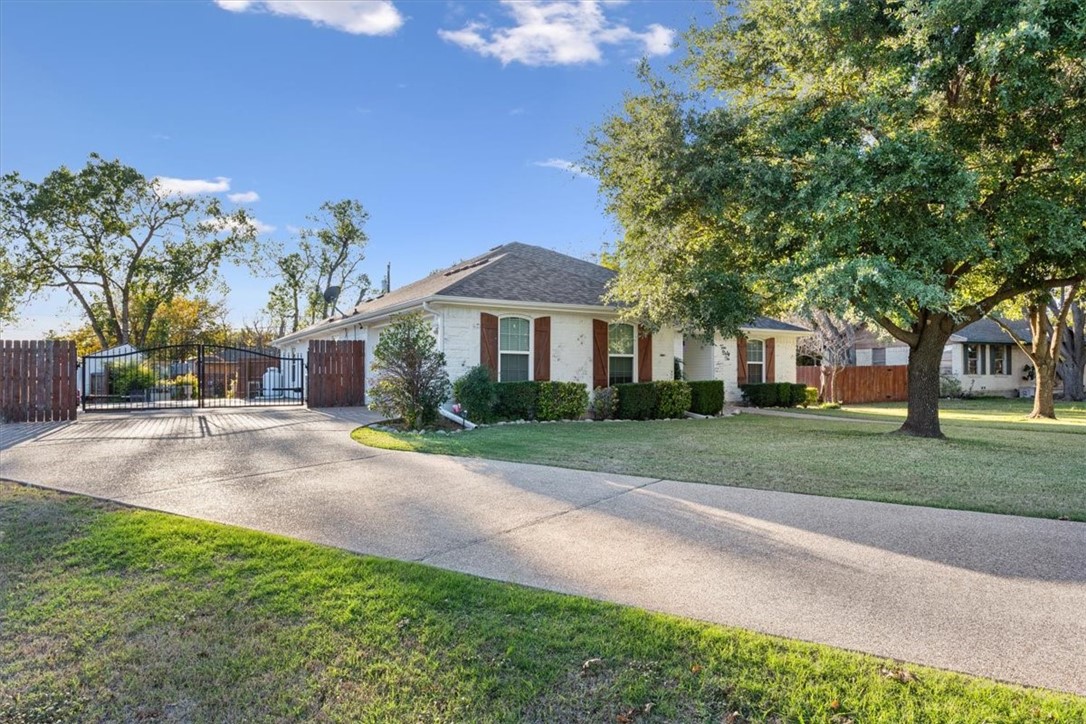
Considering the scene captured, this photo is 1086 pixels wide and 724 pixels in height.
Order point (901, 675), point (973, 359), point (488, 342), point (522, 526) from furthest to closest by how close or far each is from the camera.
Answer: point (973, 359) < point (488, 342) < point (522, 526) < point (901, 675)

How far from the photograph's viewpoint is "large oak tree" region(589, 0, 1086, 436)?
8.42m

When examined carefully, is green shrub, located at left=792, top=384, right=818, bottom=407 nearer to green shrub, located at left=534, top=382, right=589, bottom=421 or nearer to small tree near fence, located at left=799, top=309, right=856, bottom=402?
small tree near fence, located at left=799, top=309, right=856, bottom=402

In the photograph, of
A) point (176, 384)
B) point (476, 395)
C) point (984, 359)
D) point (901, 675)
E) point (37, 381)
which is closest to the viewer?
point (901, 675)

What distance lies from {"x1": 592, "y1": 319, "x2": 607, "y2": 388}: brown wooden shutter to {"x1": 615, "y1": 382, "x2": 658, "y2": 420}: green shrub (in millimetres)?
1238

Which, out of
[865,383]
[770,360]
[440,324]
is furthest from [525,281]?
[865,383]

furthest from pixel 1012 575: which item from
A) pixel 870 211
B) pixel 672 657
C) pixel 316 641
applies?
pixel 870 211

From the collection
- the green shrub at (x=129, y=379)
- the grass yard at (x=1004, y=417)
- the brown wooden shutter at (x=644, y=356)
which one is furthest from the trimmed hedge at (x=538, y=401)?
the green shrub at (x=129, y=379)

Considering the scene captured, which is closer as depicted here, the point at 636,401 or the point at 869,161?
the point at 869,161

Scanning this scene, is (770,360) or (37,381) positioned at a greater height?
(770,360)

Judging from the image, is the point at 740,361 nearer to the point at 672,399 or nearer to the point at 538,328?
the point at 672,399

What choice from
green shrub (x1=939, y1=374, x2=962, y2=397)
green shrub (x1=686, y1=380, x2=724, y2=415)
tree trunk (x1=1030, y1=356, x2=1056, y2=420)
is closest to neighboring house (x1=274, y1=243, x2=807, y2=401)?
green shrub (x1=686, y1=380, x2=724, y2=415)

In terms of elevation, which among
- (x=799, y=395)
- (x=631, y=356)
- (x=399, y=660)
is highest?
(x=631, y=356)

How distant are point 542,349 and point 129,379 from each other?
15847mm

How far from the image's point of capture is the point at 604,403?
14.8 metres
